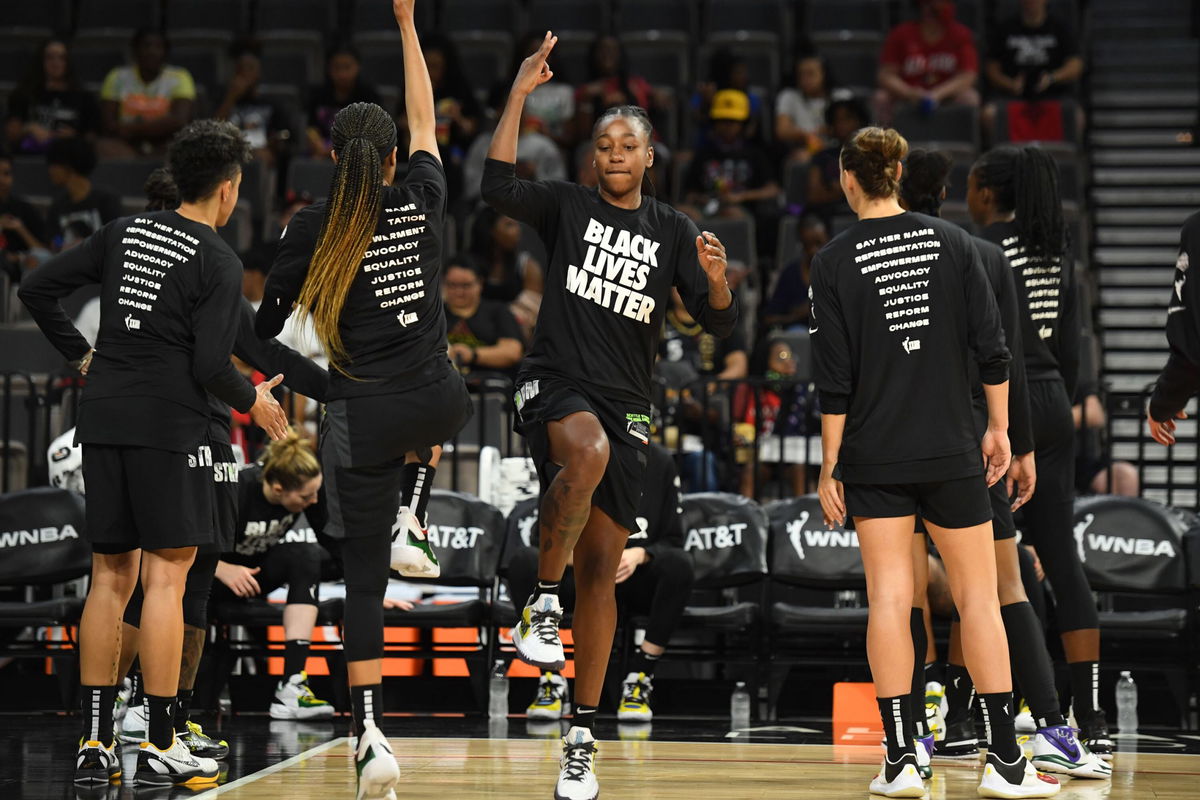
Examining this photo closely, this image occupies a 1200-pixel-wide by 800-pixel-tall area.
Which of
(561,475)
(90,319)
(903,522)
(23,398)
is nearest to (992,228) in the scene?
(903,522)

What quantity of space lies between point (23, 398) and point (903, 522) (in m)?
5.45

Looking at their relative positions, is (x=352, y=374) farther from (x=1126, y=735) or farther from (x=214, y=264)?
(x=1126, y=735)

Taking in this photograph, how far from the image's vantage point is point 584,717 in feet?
13.8

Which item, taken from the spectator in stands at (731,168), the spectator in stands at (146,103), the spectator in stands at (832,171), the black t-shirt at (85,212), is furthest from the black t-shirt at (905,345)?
the spectator in stands at (146,103)

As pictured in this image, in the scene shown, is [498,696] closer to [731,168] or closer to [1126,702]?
[1126,702]

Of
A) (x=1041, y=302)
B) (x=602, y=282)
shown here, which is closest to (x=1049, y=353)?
(x=1041, y=302)

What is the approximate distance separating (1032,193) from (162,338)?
107 inches

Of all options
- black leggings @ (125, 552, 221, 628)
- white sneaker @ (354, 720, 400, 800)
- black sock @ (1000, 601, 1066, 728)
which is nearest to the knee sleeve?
white sneaker @ (354, 720, 400, 800)

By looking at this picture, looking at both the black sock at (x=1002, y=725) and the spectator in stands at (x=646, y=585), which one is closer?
the black sock at (x=1002, y=725)

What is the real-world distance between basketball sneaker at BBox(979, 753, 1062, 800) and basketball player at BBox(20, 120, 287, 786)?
2231 millimetres

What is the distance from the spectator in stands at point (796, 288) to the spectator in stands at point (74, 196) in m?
3.91

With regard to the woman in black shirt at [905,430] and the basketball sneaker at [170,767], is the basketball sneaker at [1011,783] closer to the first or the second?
the woman in black shirt at [905,430]

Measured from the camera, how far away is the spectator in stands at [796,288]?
8766mm

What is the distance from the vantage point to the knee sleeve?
389 centimetres
